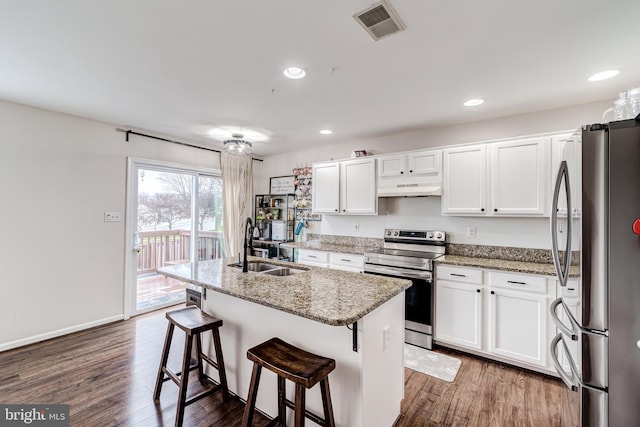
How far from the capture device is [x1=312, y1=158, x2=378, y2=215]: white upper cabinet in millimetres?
3787

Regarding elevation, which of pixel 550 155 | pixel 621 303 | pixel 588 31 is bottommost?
pixel 621 303

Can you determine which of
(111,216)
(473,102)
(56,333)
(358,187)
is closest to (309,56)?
(473,102)

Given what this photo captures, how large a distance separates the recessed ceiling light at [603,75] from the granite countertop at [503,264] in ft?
5.24

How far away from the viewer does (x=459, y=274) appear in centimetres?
285

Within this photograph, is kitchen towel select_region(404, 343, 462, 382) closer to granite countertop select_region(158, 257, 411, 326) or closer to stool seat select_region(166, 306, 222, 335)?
granite countertop select_region(158, 257, 411, 326)

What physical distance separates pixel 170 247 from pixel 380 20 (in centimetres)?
413

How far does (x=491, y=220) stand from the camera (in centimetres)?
317

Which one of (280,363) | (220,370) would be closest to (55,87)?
(220,370)

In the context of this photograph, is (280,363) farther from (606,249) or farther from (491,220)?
(491,220)

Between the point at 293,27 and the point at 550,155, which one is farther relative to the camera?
the point at 550,155

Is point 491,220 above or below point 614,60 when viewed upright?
below

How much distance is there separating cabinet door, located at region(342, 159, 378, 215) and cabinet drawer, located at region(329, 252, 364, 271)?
625 millimetres

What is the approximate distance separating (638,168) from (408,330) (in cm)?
249

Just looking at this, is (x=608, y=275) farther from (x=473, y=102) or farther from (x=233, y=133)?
(x=233, y=133)
